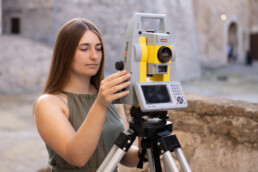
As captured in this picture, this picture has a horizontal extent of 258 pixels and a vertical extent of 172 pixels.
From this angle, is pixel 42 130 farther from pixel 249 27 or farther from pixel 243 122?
pixel 249 27

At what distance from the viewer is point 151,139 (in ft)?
4.74

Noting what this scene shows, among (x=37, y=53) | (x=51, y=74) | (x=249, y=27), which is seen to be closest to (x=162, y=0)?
(x=37, y=53)

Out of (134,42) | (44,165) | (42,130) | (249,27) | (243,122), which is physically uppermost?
(249,27)

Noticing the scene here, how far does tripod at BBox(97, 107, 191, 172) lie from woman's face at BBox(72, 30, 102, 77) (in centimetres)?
27

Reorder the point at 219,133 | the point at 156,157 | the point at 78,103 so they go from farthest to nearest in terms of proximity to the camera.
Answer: the point at 219,133 < the point at 78,103 < the point at 156,157

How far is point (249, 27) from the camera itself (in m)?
23.1

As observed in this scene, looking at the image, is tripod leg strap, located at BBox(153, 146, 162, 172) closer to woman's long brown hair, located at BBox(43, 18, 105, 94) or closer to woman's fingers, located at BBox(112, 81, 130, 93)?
woman's fingers, located at BBox(112, 81, 130, 93)

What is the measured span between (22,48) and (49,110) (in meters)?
11.4

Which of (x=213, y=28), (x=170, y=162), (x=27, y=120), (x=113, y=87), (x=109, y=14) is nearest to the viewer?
(x=113, y=87)

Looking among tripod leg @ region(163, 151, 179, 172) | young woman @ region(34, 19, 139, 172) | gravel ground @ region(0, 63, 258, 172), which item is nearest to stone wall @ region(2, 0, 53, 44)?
gravel ground @ region(0, 63, 258, 172)

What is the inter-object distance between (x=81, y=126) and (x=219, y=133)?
1.38 m

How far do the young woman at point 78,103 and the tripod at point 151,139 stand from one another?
0.33 feet

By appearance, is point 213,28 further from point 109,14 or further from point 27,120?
point 27,120

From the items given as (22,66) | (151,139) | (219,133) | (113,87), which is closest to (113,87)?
(113,87)
